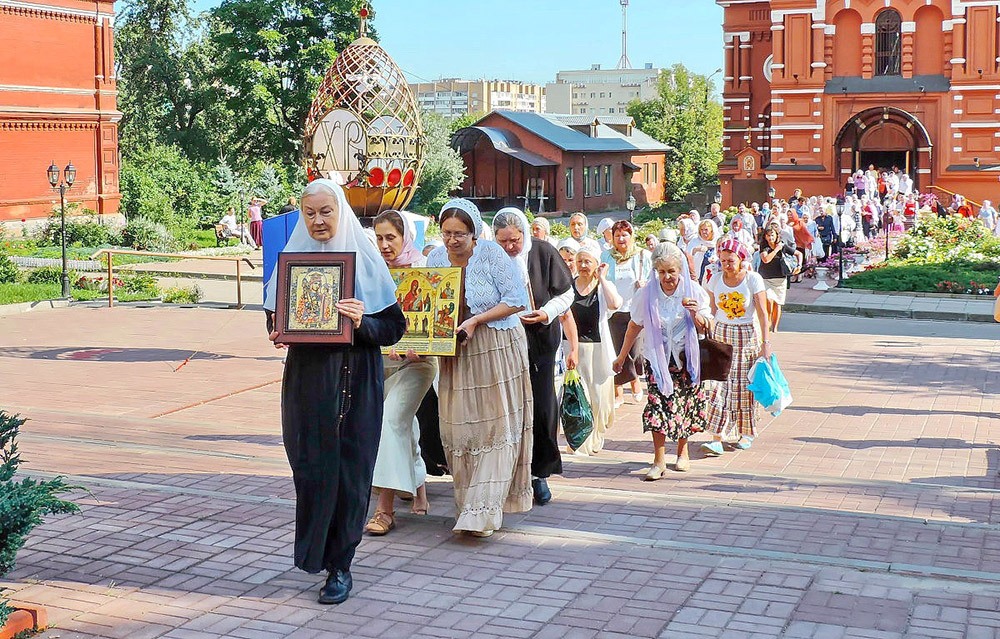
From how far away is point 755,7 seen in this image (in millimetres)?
51438

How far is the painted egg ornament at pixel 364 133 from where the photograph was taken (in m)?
11.8

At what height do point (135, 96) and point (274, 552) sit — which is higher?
point (135, 96)

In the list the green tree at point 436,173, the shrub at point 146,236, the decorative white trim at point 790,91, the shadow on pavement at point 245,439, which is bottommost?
the shadow on pavement at point 245,439

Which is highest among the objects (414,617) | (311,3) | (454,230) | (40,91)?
(311,3)

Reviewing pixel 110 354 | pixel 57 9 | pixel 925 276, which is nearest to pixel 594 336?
pixel 110 354

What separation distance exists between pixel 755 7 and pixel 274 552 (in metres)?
48.6

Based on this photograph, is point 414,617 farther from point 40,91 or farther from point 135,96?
point 135,96

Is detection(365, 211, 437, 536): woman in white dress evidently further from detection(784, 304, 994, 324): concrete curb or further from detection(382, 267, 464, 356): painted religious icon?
detection(784, 304, 994, 324): concrete curb

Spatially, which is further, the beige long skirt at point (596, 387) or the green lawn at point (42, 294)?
the green lawn at point (42, 294)

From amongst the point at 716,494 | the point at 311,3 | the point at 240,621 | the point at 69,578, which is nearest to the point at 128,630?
the point at 240,621

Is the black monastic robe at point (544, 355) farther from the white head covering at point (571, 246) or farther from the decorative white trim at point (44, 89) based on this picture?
the decorative white trim at point (44, 89)

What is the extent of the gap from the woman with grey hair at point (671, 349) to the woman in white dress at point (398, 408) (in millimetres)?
2187

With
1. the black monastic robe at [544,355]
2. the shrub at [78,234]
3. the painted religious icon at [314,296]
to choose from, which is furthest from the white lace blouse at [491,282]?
the shrub at [78,234]

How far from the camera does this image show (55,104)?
39.1 m
